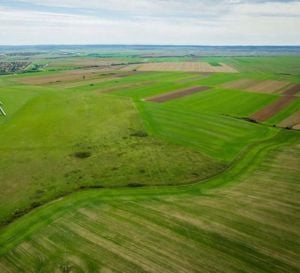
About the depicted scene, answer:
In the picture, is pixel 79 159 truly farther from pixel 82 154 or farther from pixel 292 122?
pixel 292 122

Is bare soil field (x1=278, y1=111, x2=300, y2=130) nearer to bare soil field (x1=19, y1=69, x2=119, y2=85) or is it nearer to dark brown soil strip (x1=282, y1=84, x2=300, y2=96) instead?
dark brown soil strip (x1=282, y1=84, x2=300, y2=96)

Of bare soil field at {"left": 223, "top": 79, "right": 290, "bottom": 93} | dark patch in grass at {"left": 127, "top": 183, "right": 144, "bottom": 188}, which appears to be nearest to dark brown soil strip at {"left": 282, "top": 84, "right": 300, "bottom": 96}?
bare soil field at {"left": 223, "top": 79, "right": 290, "bottom": 93}

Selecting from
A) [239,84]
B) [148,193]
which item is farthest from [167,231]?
[239,84]

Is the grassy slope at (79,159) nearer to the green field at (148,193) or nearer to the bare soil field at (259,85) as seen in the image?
the green field at (148,193)

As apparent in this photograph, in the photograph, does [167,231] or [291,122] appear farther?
[291,122]

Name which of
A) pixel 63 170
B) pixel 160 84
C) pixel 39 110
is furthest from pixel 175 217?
pixel 160 84

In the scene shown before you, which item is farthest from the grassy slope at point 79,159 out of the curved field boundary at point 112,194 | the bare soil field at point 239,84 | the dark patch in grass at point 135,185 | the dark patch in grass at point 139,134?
the bare soil field at point 239,84

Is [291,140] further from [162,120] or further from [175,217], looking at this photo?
[175,217]
